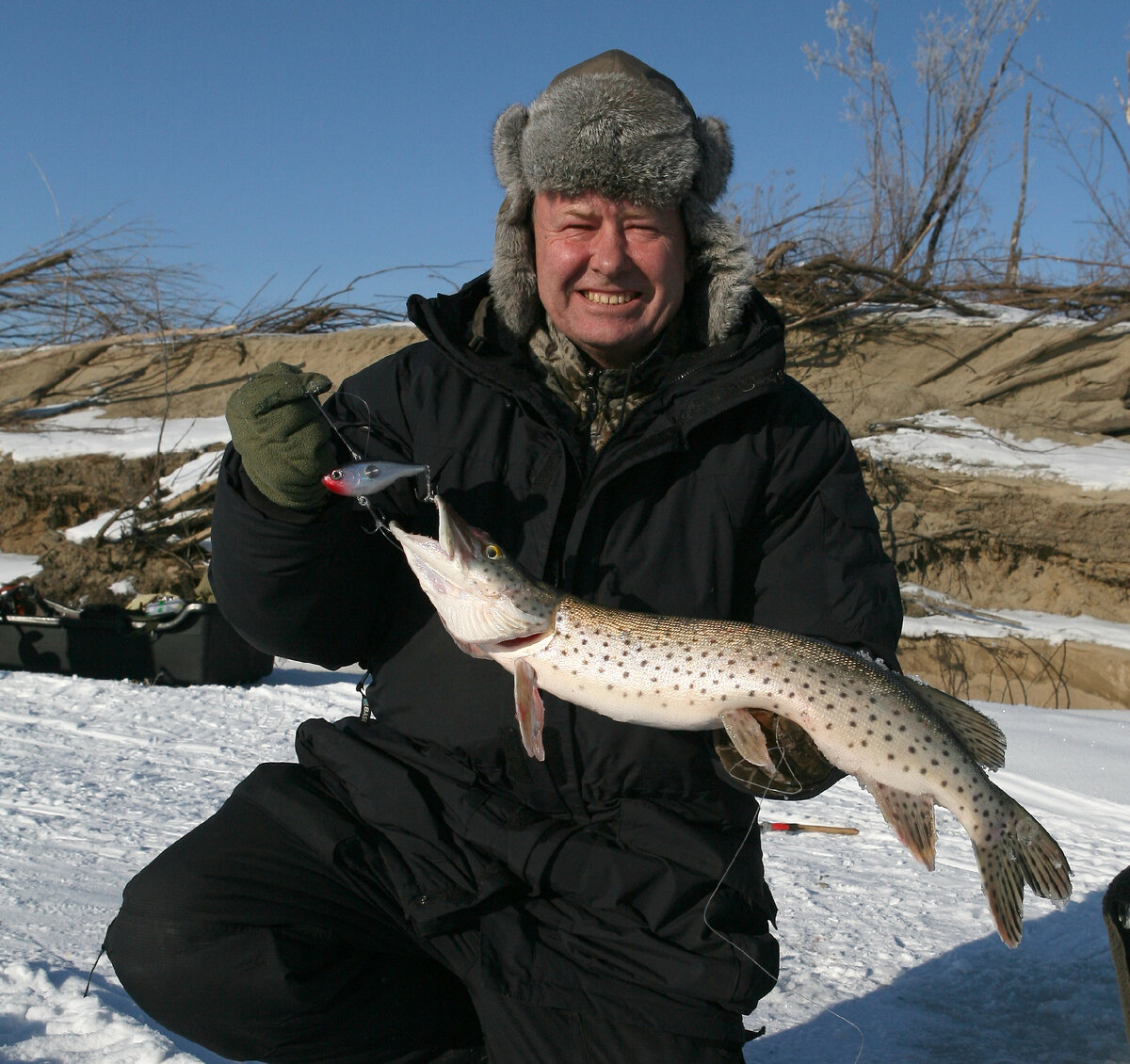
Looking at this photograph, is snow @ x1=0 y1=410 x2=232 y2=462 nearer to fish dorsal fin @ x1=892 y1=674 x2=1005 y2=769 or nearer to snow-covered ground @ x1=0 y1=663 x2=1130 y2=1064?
snow-covered ground @ x1=0 y1=663 x2=1130 y2=1064

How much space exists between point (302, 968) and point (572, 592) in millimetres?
1017

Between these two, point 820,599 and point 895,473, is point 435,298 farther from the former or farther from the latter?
point 895,473

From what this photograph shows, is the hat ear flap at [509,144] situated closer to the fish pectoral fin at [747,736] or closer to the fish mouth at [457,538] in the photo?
the fish mouth at [457,538]

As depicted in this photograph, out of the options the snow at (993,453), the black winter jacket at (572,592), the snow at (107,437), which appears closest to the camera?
the black winter jacket at (572,592)

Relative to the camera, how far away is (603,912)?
216cm

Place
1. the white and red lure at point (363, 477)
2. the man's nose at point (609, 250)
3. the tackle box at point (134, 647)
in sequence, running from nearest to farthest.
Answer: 1. the white and red lure at point (363, 477)
2. the man's nose at point (609, 250)
3. the tackle box at point (134, 647)

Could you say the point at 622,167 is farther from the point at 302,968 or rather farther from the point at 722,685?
the point at 302,968

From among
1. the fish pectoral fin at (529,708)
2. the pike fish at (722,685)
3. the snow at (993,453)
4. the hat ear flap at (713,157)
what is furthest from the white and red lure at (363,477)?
the snow at (993,453)

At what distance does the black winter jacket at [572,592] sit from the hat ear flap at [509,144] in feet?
1.52

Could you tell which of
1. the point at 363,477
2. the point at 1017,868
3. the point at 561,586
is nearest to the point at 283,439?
the point at 363,477

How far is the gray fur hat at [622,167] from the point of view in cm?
257

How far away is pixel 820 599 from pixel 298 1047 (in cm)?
156

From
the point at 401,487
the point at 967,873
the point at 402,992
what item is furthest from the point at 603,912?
the point at 967,873

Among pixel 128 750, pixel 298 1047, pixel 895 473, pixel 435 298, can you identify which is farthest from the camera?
pixel 895 473
